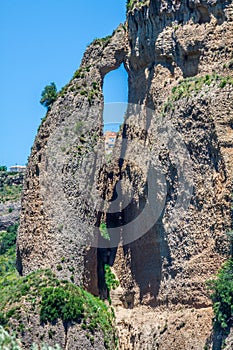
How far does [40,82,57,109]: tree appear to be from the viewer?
205ft

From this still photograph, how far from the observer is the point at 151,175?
50469mm

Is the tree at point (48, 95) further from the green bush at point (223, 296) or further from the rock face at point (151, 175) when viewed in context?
the green bush at point (223, 296)

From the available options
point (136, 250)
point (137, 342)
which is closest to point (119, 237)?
point (136, 250)

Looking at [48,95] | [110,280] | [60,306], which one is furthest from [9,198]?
[60,306]

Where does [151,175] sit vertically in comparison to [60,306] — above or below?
above

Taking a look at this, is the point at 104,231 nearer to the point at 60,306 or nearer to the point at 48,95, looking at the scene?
the point at 60,306

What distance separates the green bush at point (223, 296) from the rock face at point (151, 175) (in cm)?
122

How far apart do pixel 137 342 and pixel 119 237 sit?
230 inches

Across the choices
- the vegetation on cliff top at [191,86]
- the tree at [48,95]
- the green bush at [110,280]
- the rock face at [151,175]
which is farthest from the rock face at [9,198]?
the vegetation on cliff top at [191,86]

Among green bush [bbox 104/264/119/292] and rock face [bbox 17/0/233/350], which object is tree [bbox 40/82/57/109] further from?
green bush [bbox 104/264/119/292]

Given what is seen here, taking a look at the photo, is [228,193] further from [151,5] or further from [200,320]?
[151,5]

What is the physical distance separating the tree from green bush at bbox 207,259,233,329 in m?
19.9

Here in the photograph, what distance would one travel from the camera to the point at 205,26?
49.4m

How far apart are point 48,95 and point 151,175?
14.5m
